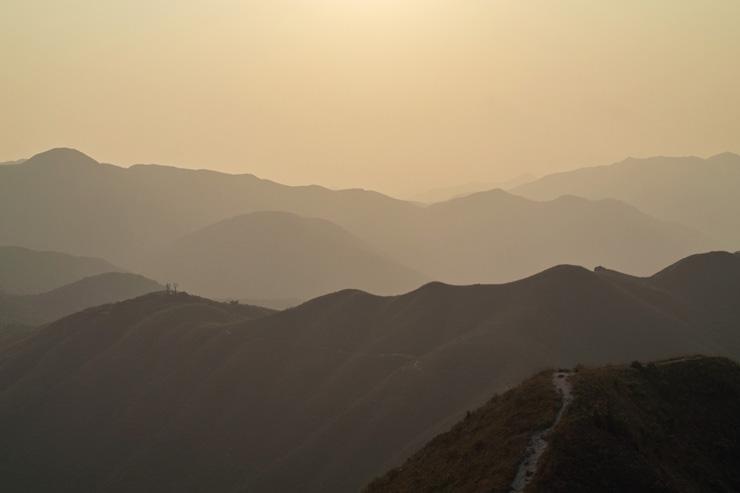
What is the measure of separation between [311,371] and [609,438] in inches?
2368

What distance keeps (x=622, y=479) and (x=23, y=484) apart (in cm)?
7066

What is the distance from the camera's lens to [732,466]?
27859 millimetres

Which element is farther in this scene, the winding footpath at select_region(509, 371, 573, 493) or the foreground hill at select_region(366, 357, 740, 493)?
the foreground hill at select_region(366, 357, 740, 493)

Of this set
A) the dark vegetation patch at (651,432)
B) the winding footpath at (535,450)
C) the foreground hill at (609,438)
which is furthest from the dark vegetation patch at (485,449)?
the dark vegetation patch at (651,432)

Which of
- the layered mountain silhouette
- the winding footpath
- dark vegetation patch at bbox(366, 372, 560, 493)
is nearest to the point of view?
the winding footpath

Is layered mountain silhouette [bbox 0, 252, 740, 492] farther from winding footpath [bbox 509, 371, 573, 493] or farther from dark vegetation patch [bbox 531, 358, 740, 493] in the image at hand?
winding footpath [bbox 509, 371, 573, 493]

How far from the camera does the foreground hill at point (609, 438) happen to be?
76.7ft

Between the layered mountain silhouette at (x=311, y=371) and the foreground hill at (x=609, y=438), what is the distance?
98.0 feet

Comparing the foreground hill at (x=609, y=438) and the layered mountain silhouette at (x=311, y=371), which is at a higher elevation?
the foreground hill at (x=609, y=438)

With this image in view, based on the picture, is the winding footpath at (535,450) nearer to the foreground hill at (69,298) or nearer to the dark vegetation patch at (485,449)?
the dark vegetation patch at (485,449)

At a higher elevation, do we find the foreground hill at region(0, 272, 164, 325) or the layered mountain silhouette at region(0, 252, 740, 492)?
the foreground hill at region(0, 272, 164, 325)

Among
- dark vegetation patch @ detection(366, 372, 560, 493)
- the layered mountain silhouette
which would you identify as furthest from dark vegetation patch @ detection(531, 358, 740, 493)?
the layered mountain silhouette

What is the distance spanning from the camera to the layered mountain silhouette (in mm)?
67375

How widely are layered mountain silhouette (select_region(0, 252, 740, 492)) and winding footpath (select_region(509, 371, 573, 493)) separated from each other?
106ft
